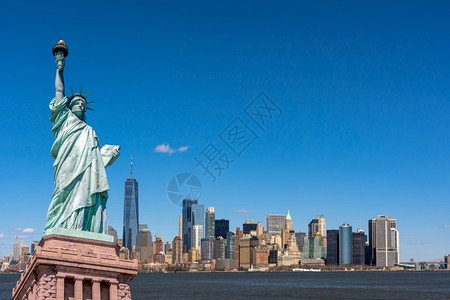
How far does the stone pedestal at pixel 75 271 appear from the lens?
27016mm

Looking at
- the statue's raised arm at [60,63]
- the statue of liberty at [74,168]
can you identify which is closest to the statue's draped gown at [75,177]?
the statue of liberty at [74,168]

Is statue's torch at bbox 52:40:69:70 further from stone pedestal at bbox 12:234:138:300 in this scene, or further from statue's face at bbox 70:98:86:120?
stone pedestal at bbox 12:234:138:300

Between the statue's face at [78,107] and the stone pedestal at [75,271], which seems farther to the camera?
the statue's face at [78,107]

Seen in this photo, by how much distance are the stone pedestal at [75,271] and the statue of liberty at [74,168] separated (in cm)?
149

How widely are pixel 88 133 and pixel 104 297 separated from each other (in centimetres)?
862

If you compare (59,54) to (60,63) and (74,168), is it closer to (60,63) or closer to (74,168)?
(60,63)

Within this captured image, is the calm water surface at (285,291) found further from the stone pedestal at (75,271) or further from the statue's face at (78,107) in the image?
the stone pedestal at (75,271)

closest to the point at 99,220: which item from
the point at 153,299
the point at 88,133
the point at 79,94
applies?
the point at 88,133

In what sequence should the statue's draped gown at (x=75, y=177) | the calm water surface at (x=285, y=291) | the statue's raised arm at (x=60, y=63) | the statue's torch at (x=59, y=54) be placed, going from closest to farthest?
1. the statue's draped gown at (x=75, y=177)
2. the statue's raised arm at (x=60, y=63)
3. the statue's torch at (x=59, y=54)
4. the calm water surface at (x=285, y=291)

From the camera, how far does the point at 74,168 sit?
31375 millimetres

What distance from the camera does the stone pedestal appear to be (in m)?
27.0

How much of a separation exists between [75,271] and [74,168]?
19.1 feet

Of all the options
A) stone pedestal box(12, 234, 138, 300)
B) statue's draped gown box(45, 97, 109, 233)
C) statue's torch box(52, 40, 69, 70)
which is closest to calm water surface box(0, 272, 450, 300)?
statue's draped gown box(45, 97, 109, 233)

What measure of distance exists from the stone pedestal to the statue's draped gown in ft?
4.83
